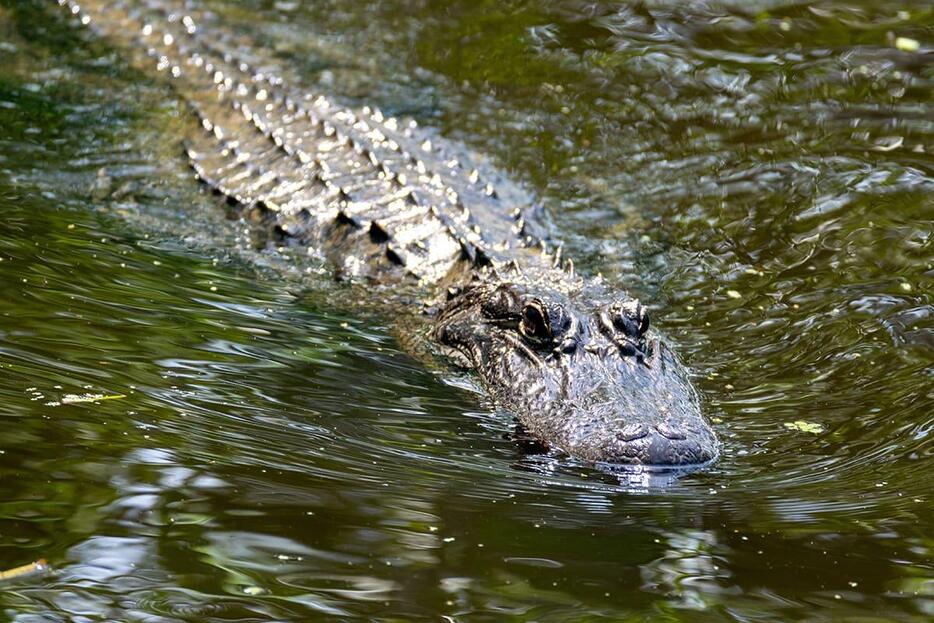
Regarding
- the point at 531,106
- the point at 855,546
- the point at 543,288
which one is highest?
the point at 531,106

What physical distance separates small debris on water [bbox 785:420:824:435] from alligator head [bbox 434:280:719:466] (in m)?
0.37

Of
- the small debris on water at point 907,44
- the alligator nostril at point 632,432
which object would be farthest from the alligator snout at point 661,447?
the small debris on water at point 907,44

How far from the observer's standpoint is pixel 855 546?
145 inches

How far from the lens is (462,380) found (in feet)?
17.6

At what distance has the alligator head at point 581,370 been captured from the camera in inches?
172

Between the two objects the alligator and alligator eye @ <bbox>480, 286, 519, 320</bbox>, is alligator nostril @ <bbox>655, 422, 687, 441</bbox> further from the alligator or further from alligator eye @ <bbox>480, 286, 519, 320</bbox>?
alligator eye @ <bbox>480, 286, 519, 320</bbox>

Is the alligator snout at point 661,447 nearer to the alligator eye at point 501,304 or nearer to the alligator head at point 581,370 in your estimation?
the alligator head at point 581,370

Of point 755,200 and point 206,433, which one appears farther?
point 755,200

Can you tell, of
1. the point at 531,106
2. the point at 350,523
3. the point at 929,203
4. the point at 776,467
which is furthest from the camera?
the point at 531,106

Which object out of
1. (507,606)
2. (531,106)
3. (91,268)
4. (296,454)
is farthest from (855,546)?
(531,106)

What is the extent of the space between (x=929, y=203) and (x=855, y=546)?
3.91 m

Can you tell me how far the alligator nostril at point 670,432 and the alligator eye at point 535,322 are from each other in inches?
36.8

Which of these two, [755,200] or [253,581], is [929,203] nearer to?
[755,200]

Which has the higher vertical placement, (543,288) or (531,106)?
(531,106)
